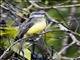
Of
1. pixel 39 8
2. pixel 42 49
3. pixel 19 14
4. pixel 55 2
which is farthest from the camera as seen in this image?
pixel 55 2

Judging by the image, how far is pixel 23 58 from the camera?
1.19 meters

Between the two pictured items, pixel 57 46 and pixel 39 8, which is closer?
pixel 39 8

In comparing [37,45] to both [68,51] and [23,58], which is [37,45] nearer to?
[23,58]

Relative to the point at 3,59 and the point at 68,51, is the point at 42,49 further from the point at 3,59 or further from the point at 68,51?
the point at 68,51

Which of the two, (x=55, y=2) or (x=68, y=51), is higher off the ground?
(x=55, y=2)

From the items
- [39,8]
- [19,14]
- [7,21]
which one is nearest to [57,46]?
[39,8]

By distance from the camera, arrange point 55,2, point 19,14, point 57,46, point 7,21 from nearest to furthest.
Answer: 1. point 7,21
2. point 19,14
3. point 57,46
4. point 55,2

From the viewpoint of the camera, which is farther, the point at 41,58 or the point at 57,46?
the point at 57,46

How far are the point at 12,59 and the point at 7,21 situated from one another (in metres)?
0.41

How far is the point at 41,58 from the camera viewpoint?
129 centimetres

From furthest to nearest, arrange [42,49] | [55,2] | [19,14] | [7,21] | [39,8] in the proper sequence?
[55,2] → [39,8] → [19,14] → [7,21] → [42,49]

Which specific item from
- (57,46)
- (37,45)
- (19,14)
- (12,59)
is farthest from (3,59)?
(57,46)

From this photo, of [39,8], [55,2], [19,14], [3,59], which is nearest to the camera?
[3,59]

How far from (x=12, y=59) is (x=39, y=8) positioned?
2.56 ft
